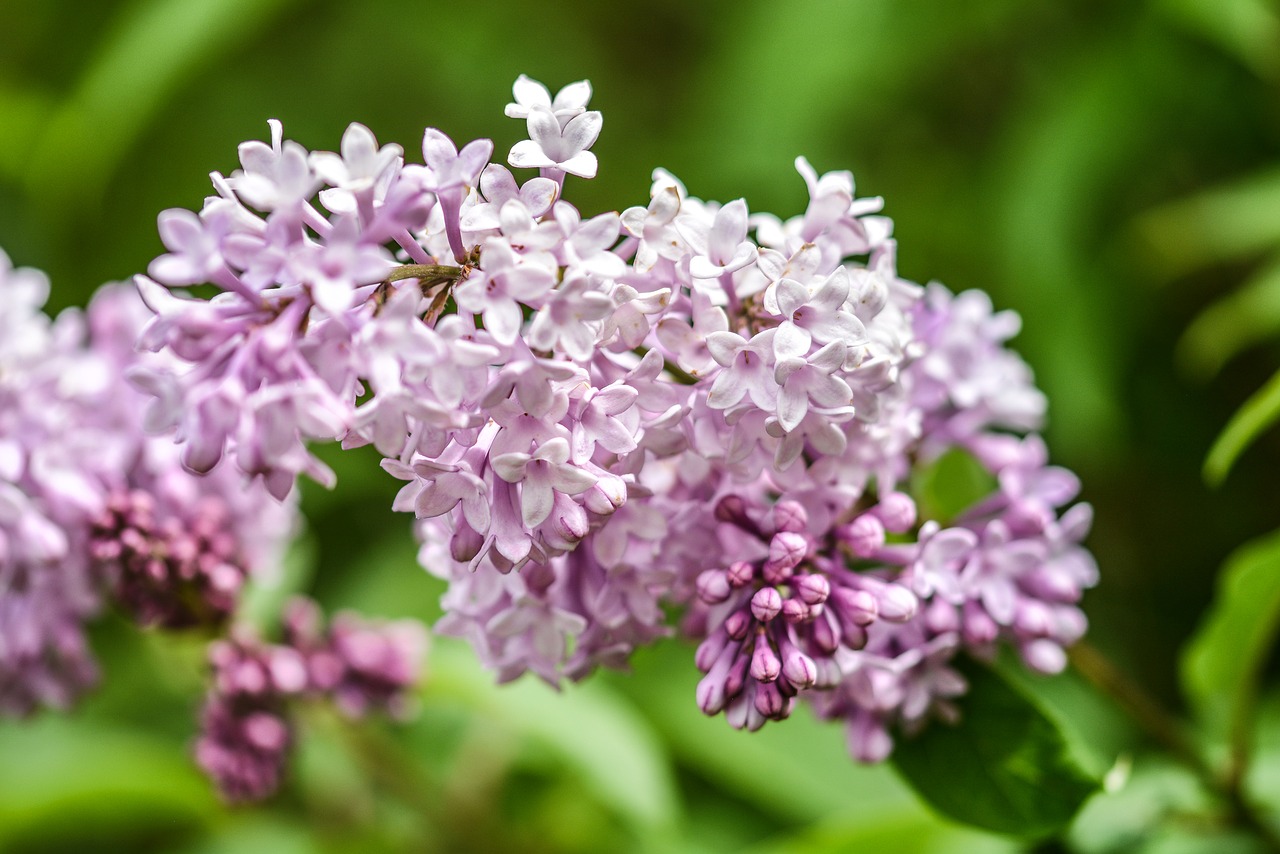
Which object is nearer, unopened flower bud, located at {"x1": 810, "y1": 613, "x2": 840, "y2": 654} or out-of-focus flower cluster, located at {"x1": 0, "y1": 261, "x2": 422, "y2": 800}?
unopened flower bud, located at {"x1": 810, "y1": 613, "x2": 840, "y2": 654}

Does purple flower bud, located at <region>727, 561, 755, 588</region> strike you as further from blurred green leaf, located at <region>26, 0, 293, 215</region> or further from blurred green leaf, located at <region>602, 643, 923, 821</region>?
blurred green leaf, located at <region>26, 0, 293, 215</region>

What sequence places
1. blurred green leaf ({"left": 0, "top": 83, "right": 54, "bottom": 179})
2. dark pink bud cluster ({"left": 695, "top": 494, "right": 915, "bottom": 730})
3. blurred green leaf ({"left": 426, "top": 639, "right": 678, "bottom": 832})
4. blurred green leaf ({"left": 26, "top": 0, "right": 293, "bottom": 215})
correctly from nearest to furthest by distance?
dark pink bud cluster ({"left": 695, "top": 494, "right": 915, "bottom": 730})
blurred green leaf ({"left": 426, "top": 639, "right": 678, "bottom": 832})
blurred green leaf ({"left": 26, "top": 0, "right": 293, "bottom": 215})
blurred green leaf ({"left": 0, "top": 83, "right": 54, "bottom": 179})

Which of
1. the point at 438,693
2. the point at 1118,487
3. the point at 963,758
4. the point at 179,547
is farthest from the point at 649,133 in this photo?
the point at 963,758

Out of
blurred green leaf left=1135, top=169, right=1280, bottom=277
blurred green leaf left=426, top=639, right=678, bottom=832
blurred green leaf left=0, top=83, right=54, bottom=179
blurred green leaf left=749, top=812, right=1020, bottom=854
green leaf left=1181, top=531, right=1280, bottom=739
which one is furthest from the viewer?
blurred green leaf left=0, top=83, right=54, bottom=179

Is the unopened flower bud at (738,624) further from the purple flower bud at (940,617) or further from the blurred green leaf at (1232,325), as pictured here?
the blurred green leaf at (1232,325)

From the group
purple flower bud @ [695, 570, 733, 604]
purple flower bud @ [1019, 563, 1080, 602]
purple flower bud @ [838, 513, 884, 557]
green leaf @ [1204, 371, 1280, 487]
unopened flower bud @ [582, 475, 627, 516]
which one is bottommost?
purple flower bud @ [695, 570, 733, 604]

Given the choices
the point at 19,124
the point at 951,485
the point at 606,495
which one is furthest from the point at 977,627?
the point at 19,124

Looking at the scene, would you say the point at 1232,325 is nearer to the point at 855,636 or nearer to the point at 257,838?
the point at 855,636

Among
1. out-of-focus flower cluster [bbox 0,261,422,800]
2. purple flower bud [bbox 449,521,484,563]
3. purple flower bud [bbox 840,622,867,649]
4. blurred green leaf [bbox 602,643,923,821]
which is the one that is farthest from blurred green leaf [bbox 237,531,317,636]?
purple flower bud [bbox 840,622,867,649]
